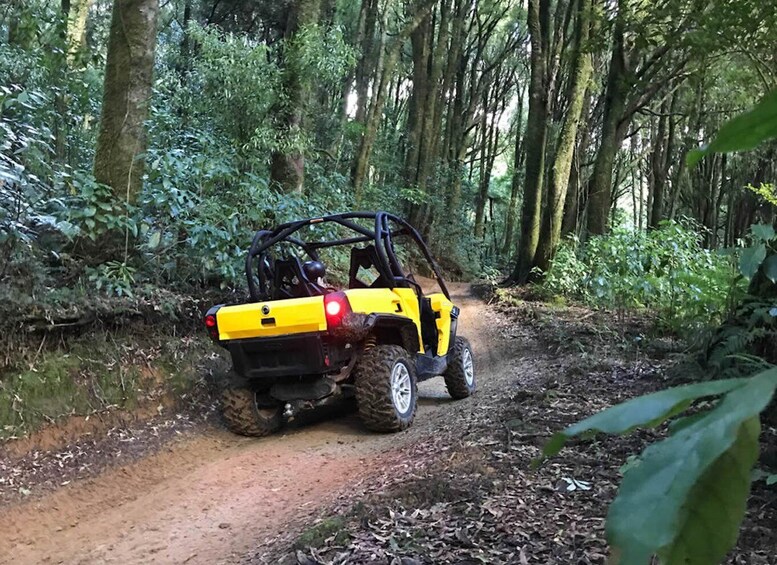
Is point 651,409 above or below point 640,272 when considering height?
below

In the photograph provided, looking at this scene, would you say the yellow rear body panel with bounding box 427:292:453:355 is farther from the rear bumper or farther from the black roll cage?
the rear bumper

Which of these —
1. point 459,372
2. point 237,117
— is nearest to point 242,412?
point 459,372

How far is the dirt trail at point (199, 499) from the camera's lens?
3.79 m

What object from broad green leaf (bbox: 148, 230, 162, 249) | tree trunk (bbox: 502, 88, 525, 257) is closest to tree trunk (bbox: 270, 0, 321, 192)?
broad green leaf (bbox: 148, 230, 162, 249)

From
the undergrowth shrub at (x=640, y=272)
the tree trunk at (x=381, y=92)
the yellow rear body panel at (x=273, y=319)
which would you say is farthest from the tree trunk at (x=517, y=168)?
the yellow rear body panel at (x=273, y=319)

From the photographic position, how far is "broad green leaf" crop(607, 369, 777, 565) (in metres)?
0.47

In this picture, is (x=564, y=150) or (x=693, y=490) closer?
(x=693, y=490)

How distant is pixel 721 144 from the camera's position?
585 mm

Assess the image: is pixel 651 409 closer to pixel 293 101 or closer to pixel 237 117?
pixel 237 117

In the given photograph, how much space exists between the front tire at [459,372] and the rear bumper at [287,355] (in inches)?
75.0

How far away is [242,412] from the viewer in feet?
19.4

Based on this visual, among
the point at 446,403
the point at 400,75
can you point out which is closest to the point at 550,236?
the point at 446,403

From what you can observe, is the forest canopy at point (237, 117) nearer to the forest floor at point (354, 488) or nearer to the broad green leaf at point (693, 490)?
the broad green leaf at point (693, 490)

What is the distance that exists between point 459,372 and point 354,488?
3.49 m
